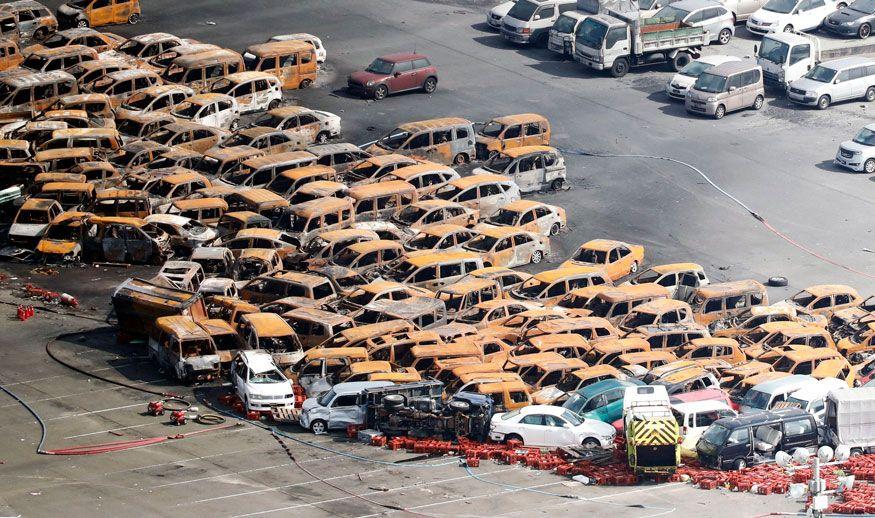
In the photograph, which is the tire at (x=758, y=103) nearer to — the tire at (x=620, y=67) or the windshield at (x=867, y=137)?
the tire at (x=620, y=67)

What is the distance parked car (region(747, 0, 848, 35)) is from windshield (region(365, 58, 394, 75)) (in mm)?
16519

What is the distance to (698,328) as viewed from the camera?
1624 inches

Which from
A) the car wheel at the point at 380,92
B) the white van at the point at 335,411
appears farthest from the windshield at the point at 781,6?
the white van at the point at 335,411

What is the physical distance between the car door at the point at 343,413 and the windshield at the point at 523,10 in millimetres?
32549

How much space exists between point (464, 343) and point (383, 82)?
22.0 m

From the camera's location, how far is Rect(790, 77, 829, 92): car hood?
5906 centimetres

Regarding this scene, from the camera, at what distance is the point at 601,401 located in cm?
3641

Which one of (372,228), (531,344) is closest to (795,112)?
(372,228)

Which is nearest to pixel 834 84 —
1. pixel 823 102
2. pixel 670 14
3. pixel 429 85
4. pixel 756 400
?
pixel 823 102

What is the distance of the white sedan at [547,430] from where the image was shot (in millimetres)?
34719

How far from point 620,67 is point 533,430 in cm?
3007

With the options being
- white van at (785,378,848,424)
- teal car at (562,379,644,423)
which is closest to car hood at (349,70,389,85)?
teal car at (562,379,644,423)

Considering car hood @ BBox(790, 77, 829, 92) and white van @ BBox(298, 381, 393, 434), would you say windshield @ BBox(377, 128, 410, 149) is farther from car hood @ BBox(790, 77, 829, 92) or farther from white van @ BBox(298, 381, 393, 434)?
white van @ BBox(298, 381, 393, 434)

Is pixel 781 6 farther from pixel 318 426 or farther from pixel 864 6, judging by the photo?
pixel 318 426
